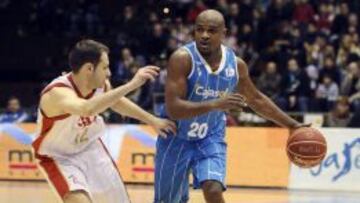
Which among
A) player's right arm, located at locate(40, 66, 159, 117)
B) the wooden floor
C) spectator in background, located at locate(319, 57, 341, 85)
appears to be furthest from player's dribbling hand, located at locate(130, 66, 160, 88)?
spectator in background, located at locate(319, 57, 341, 85)

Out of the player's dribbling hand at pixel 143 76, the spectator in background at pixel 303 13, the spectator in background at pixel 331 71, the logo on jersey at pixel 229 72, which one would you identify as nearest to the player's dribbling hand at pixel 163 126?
the logo on jersey at pixel 229 72

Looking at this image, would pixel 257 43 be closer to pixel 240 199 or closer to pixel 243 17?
pixel 243 17

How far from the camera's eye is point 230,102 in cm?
618

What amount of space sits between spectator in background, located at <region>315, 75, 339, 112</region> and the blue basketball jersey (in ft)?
27.8

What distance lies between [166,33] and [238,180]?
4931mm

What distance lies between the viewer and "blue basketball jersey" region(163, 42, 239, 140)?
6.74m

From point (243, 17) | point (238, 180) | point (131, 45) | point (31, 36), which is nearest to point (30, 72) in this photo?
point (31, 36)

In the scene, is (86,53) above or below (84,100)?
above

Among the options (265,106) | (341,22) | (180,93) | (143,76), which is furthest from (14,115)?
(143,76)

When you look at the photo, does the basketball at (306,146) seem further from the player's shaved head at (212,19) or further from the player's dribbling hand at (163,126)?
the player's shaved head at (212,19)

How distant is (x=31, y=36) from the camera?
20250mm

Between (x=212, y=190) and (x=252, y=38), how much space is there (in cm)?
1077

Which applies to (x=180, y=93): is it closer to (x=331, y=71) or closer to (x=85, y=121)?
(x=85, y=121)

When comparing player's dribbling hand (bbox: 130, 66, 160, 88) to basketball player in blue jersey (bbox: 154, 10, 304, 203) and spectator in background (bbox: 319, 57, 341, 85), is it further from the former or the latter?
spectator in background (bbox: 319, 57, 341, 85)
